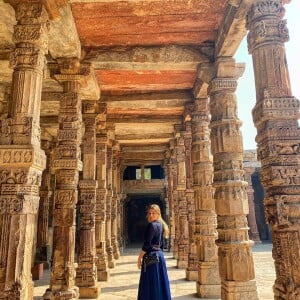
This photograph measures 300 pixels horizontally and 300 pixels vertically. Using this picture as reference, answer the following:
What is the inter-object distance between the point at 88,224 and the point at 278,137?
522 centimetres

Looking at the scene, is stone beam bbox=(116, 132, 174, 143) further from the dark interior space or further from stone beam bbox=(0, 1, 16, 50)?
the dark interior space

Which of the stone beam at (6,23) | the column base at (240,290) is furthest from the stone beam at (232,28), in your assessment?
the column base at (240,290)

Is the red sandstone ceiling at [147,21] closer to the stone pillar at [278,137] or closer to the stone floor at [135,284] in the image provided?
the stone pillar at [278,137]

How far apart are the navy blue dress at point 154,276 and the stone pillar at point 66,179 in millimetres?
1618

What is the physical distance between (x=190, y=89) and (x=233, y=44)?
3376 millimetres

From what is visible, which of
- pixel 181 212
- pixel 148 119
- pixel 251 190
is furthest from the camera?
pixel 251 190

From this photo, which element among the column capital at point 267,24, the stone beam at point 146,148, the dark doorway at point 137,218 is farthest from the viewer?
the dark doorway at point 137,218

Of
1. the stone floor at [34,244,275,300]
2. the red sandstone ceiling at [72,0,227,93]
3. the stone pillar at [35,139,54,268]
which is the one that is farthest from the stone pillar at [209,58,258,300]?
the stone pillar at [35,139,54,268]

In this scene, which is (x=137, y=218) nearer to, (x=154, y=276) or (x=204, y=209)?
(x=204, y=209)

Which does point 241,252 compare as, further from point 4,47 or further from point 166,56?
point 4,47

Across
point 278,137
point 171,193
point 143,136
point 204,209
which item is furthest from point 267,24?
point 171,193

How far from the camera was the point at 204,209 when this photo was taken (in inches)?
320

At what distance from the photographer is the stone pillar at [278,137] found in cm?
373

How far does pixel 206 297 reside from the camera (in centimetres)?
731
